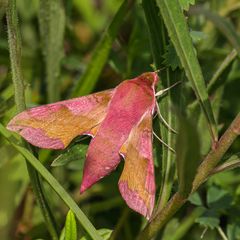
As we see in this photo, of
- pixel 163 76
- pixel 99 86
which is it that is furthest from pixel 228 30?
pixel 99 86

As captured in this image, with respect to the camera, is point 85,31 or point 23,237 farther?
point 85,31

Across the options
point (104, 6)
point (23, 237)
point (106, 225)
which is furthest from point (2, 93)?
A: point (104, 6)

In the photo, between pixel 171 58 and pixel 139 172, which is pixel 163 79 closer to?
pixel 171 58

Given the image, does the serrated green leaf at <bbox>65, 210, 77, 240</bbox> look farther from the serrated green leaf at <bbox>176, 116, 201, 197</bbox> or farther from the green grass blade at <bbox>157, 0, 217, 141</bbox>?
the green grass blade at <bbox>157, 0, 217, 141</bbox>

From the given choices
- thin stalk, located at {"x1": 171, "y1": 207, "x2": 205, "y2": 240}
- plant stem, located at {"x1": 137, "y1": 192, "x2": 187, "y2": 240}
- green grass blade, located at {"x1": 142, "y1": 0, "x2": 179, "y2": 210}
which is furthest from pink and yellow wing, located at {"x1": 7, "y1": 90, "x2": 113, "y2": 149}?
thin stalk, located at {"x1": 171, "y1": 207, "x2": 205, "y2": 240}

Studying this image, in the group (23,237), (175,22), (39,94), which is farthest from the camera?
(39,94)

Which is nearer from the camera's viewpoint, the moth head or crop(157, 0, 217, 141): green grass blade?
crop(157, 0, 217, 141): green grass blade

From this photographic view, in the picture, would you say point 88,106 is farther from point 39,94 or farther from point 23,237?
point 39,94

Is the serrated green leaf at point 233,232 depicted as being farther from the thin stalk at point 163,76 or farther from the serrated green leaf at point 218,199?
the thin stalk at point 163,76
